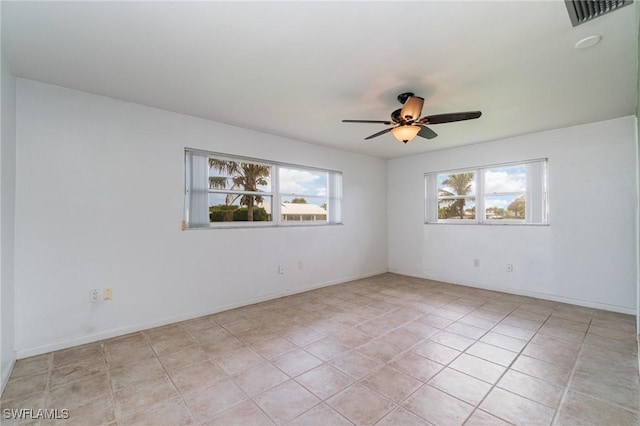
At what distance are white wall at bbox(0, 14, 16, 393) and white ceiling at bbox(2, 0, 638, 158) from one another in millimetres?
291

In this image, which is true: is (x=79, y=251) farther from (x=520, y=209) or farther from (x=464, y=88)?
(x=520, y=209)

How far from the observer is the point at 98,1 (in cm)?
Answer: 165

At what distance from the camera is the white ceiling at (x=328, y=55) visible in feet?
5.73

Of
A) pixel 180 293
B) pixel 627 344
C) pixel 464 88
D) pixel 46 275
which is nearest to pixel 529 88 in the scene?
pixel 464 88

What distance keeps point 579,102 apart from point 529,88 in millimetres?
901

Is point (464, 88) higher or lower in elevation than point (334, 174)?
higher

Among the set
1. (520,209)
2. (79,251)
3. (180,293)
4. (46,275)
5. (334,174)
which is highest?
(334,174)

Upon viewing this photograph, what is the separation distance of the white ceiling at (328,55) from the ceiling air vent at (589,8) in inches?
1.8

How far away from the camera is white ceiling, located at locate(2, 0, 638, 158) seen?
175 centimetres

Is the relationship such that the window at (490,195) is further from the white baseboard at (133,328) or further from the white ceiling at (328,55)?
the white baseboard at (133,328)

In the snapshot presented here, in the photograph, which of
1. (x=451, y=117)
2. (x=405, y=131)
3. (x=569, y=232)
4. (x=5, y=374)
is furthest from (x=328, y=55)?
(x=569, y=232)

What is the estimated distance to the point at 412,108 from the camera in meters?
2.55

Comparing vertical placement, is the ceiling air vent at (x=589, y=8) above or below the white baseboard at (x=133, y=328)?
above

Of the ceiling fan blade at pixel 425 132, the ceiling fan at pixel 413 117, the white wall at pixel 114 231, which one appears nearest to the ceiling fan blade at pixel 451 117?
the ceiling fan at pixel 413 117
